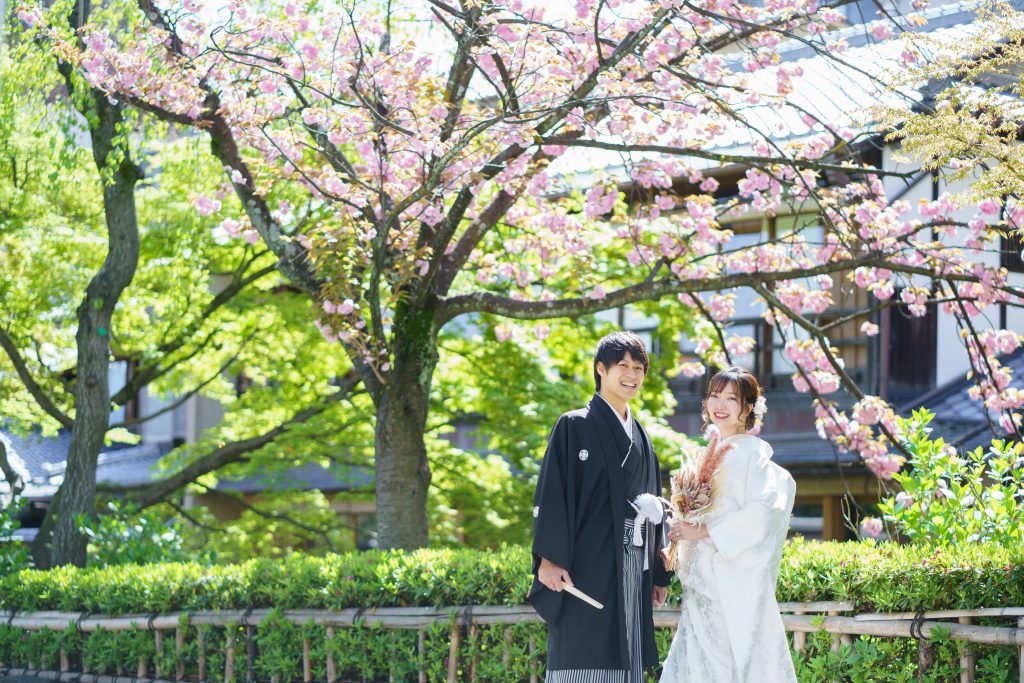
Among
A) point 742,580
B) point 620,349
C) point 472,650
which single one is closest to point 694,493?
point 742,580

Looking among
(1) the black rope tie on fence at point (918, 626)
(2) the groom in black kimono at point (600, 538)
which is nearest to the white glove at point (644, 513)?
(2) the groom in black kimono at point (600, 538)

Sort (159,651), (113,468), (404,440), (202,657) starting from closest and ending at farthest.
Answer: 1. (202,657)
2. (159,651)
3. (404,440)
4. (113,468)

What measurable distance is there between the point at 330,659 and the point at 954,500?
3.65m

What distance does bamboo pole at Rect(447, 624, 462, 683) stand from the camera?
21.6 feet

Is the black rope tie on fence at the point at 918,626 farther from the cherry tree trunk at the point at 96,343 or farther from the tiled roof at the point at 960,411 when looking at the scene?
the cherry tree trunk at the point at 96,343

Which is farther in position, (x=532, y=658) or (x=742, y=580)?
(x=532, y=658)

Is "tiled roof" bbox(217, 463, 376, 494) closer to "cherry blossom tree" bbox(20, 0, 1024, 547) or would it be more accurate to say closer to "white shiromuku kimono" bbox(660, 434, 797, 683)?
"cherry blossom tree" bbox(20, 0, 1024, 547)

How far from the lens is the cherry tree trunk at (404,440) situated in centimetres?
869

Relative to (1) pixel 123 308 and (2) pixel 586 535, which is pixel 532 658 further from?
(1) pixel 123 308

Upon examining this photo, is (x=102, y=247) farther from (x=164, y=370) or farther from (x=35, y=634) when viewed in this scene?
(x=35, y=634)

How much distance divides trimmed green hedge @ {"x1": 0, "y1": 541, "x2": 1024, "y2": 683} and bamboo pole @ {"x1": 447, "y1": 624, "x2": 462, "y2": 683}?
2.6 inches

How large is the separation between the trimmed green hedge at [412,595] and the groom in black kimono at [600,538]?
731 mm

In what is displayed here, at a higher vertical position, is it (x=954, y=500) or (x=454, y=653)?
(x=954, y=500)

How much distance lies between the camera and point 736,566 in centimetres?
488
